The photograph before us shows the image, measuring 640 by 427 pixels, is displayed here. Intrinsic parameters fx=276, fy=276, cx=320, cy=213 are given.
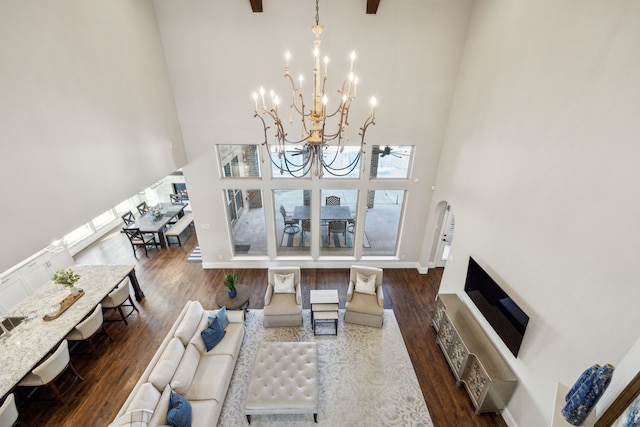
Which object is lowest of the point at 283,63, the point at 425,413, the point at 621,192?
the point at 425,413

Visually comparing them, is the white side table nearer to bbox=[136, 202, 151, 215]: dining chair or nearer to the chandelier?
the chandelier

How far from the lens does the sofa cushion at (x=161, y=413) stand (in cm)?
351

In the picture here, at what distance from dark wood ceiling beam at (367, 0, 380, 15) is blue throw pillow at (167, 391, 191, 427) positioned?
7.25 m

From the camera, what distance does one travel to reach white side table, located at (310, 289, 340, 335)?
562 cm

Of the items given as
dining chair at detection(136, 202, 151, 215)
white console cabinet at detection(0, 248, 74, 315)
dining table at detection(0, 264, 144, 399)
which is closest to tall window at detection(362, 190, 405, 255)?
dining table at detection(0, 264, 144, 399)

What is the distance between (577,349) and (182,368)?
5.25 meters

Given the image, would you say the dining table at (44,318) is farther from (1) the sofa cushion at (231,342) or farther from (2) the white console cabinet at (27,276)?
(1) the sofa cushion at (231,342)

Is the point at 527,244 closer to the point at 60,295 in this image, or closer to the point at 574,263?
the point at 574,263

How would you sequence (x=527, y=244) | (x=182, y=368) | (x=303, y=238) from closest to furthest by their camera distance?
(x=527, y=244) → (x=182, y=368) → (x=303, y=238)

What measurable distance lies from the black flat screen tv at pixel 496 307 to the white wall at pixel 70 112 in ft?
20.4

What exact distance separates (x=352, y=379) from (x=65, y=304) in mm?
5535

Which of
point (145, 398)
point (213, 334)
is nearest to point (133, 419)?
point (145, 398)

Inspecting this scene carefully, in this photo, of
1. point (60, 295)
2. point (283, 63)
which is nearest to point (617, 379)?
point (283, 63)

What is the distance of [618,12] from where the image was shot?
2.69m
